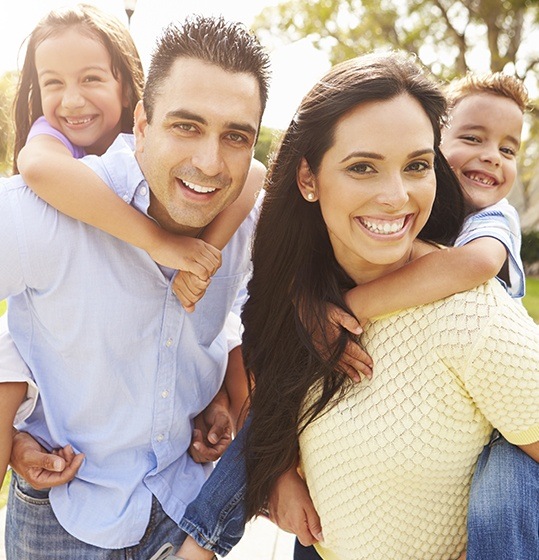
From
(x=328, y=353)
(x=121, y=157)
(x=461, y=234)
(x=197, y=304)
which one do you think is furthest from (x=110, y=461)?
(x=461, y=234)

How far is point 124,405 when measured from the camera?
2246 mm

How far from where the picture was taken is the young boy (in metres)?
1.82

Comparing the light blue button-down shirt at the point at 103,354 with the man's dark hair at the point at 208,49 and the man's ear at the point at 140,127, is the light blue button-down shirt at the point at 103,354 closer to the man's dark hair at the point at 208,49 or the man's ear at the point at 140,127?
the man's ear at the point at 140,127

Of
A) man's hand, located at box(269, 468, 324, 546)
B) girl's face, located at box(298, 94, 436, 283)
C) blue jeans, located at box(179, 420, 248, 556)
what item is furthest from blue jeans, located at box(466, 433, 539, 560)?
blue jeans, located at box(179, 420, 248, 556)

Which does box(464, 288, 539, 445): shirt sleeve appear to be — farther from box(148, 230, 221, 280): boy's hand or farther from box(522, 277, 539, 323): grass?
box(522, 277, 539, 323): grass

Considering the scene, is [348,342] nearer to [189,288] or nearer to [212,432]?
[189,288]

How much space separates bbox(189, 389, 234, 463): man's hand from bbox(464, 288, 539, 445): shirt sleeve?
0.98 meters

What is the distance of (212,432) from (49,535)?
611 mm

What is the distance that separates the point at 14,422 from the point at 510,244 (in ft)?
5.60

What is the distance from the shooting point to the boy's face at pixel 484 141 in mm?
2738

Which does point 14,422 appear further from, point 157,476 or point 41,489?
point 157,476

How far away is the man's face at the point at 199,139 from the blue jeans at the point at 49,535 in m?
0.98

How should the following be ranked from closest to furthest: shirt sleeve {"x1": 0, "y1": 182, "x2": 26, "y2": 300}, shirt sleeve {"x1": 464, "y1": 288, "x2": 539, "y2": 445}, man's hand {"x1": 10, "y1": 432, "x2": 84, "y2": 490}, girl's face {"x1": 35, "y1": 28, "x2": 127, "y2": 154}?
shirt sleeve {"x1": 464, "y1": 288, "x2": 539, "y2": 445}, shirt sleeve {"x1": 0, "y1": 182, "x2": 26, "y2": 300}, man's hand {"x1": 10, "y1": 432, "x2": 84, "y2": 490}, girl's face {"x1": 35, "y1": 28, "x2": 127, "y2": 154}

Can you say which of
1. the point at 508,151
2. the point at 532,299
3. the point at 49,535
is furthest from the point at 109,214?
the point at 532,299
